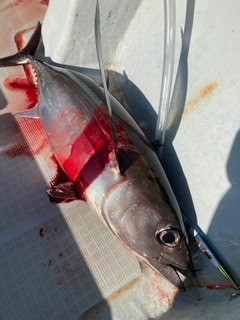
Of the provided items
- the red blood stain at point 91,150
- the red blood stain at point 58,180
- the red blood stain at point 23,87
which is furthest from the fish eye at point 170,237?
the red blood stain at point 23,87

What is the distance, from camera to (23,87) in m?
2.65

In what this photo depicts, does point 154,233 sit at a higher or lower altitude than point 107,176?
lower

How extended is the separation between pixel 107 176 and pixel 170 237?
505mm

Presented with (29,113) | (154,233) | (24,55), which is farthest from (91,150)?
(24,55)

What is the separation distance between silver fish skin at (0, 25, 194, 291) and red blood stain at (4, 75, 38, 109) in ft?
1.14

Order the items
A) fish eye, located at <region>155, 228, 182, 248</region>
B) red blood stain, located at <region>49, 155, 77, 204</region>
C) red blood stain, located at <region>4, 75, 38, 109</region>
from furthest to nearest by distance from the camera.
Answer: red blood stain, located at <region>4, 75, 38, 109</region>
red blood stain, located at <region>49, 155, 77, 204</region>
fish eye, located at <region>155, 228, 182, 248</region>

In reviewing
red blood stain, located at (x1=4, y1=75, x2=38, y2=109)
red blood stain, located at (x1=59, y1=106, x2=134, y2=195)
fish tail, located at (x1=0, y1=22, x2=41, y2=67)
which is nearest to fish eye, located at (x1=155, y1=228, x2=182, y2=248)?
red blood stain, located at (x1=59, y1=106, x2=134, y2=195)

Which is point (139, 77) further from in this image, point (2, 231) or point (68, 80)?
point (2, 231)

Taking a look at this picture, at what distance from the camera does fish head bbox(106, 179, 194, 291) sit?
1.66 m

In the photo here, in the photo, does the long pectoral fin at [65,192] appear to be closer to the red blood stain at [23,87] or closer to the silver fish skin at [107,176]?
the silver fish skin at [107,176]

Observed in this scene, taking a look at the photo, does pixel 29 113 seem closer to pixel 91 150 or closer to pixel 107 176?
pixel 91 150

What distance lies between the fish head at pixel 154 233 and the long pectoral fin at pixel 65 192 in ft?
1.52

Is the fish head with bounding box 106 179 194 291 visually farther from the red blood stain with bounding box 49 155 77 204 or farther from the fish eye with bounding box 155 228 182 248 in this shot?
the red blood stain with bounding box 49 155 77 204

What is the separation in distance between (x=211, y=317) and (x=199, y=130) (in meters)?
1.08
